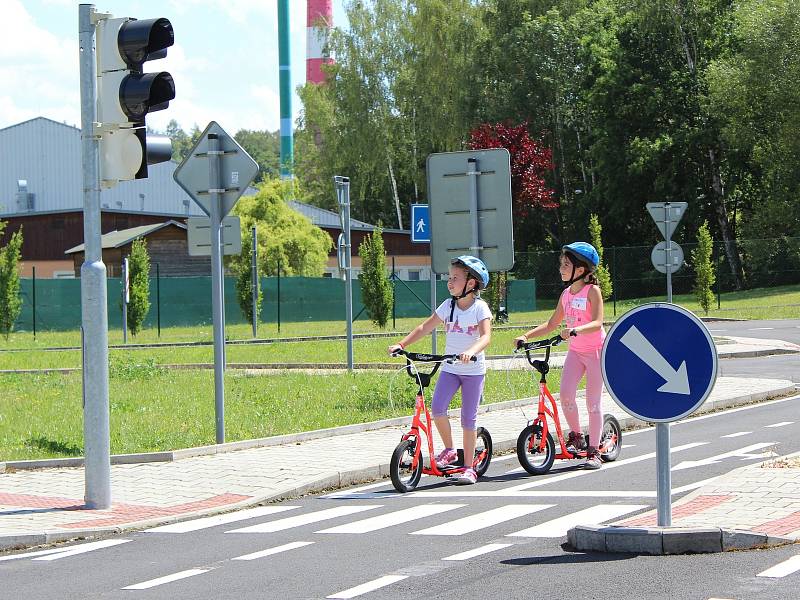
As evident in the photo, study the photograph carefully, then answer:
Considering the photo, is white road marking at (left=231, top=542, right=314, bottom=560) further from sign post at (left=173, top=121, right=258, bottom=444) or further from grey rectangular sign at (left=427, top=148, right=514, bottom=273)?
grey rectangular sign at (left=427, top=148, right=514, bottom=273)

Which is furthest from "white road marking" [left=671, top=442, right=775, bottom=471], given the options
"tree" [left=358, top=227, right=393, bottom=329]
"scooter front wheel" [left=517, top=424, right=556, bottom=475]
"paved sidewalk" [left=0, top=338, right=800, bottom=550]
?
"tree" [left=358, top=227, right=393, bottom=329]

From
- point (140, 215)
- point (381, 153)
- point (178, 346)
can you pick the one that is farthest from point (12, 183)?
point (178, 346)

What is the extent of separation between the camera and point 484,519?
27.5 feet

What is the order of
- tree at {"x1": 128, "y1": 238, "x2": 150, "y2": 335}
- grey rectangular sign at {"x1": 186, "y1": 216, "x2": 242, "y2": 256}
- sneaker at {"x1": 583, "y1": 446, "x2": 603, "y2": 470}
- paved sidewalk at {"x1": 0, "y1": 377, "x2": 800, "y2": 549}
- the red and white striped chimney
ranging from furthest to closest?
the red and white striped chimney → tree at {"x1": 128, "y1": 238, "x2": 150, "y2": 335} → grey rectangular sign at {"x1": 186, "y1": 216, "x2": 242, "y2": 256} → sneaker at {"x1": 583, "y1": 446, "x2": 603, "y2": 470} → paved sidewalk at {"x1": 0, "y1": 377, "x2": 800, "y2": 549}

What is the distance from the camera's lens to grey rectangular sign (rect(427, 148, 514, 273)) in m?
14.4

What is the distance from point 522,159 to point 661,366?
54051 mm

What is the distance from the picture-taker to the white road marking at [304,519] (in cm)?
841

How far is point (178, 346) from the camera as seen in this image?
3544 cm

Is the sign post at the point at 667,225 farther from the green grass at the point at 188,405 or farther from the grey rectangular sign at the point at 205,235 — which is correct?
the grey rectangular sign at the point at 205,235

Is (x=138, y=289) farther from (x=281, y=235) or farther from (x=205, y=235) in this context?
(x=205, y=235)

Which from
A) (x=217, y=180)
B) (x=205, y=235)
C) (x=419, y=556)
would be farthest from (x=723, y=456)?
(x=205, y=235)

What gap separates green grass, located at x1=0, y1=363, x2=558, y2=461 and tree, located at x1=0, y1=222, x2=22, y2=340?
20335 mm

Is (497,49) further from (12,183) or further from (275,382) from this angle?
(275,382)

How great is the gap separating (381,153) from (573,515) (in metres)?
62.5
